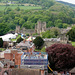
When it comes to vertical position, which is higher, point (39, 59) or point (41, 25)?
point (39, 59)

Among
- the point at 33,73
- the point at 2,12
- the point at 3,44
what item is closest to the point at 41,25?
the point at 3,44

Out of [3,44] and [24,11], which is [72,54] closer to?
[3,44]

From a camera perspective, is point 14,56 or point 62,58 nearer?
point 14,56

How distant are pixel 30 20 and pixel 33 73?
290 ft

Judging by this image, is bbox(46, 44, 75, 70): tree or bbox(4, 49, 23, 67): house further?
bbox(46, 44, 75, 70): tree

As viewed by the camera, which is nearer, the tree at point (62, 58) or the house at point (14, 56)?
the house at point (14, 56)

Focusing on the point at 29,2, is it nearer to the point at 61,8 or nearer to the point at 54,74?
the point at 61,8

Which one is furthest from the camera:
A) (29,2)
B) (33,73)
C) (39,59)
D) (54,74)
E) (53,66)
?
(29,2)

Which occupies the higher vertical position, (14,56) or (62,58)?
(14,56)

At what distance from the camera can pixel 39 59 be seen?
2914 cm

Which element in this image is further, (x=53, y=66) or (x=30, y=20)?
(x=30, y=20)

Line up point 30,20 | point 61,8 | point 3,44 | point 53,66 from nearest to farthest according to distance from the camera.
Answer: point 53,66 → point 3,44 → point 30,20 → point 61,8

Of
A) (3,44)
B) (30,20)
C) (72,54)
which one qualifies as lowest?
(30,20)

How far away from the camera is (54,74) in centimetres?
3125
